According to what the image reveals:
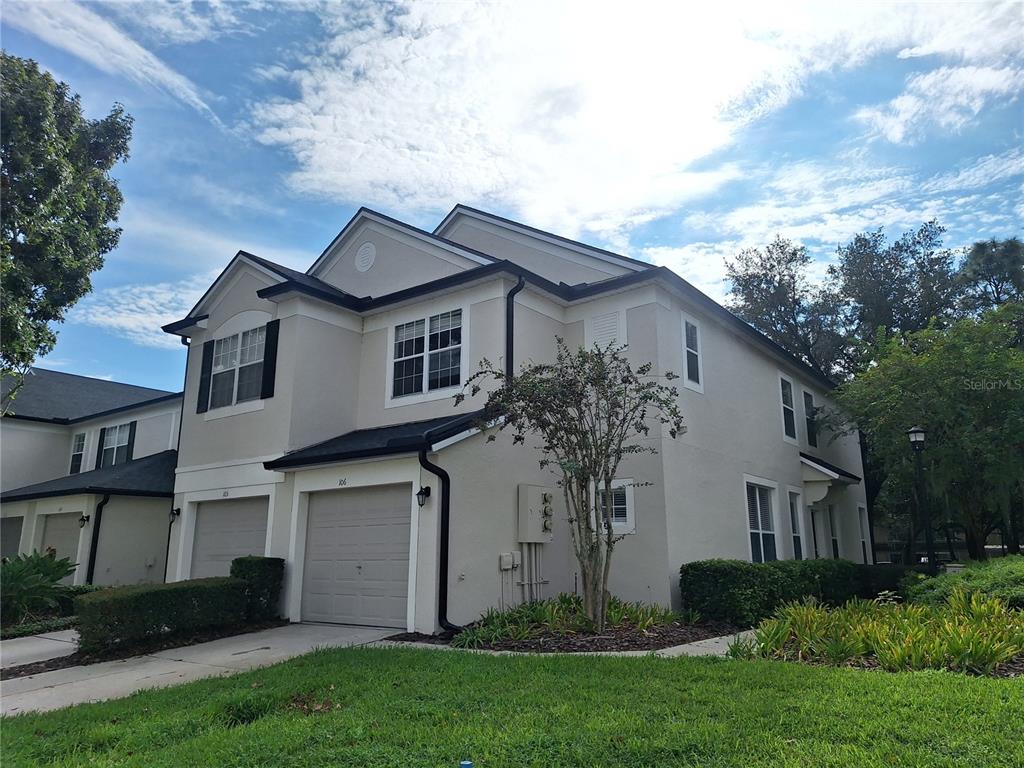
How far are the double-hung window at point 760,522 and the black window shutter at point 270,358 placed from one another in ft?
33.2

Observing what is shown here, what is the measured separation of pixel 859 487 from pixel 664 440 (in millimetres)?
13507

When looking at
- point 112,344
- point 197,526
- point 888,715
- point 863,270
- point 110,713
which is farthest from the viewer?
point 863,270

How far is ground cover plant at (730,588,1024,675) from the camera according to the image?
21.3 feet

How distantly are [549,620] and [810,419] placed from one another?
13099 mm

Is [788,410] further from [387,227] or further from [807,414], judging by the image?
[387,227]

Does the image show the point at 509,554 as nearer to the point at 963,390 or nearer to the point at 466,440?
the point at 466,440

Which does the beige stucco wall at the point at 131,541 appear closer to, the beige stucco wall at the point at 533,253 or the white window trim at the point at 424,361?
the white window trim at the point at 424,361

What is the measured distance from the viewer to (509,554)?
1078 centimetres

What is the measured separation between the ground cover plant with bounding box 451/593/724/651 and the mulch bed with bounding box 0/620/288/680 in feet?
13.2

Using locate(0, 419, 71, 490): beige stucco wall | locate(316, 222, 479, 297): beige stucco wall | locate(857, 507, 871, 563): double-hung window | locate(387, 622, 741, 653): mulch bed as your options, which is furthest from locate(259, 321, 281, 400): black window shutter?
locate(857, 507, 871, 563): double-hung window

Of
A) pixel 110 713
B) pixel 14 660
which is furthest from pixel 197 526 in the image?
pixel 110 713

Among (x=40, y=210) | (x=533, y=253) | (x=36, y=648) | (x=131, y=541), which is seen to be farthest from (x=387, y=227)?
(x=36, y=648)

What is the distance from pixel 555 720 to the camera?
199 inches

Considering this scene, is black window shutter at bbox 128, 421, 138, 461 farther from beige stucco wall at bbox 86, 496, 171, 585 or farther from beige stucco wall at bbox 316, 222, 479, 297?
beige stucco wall at bbox 316, 222, 479, 297
